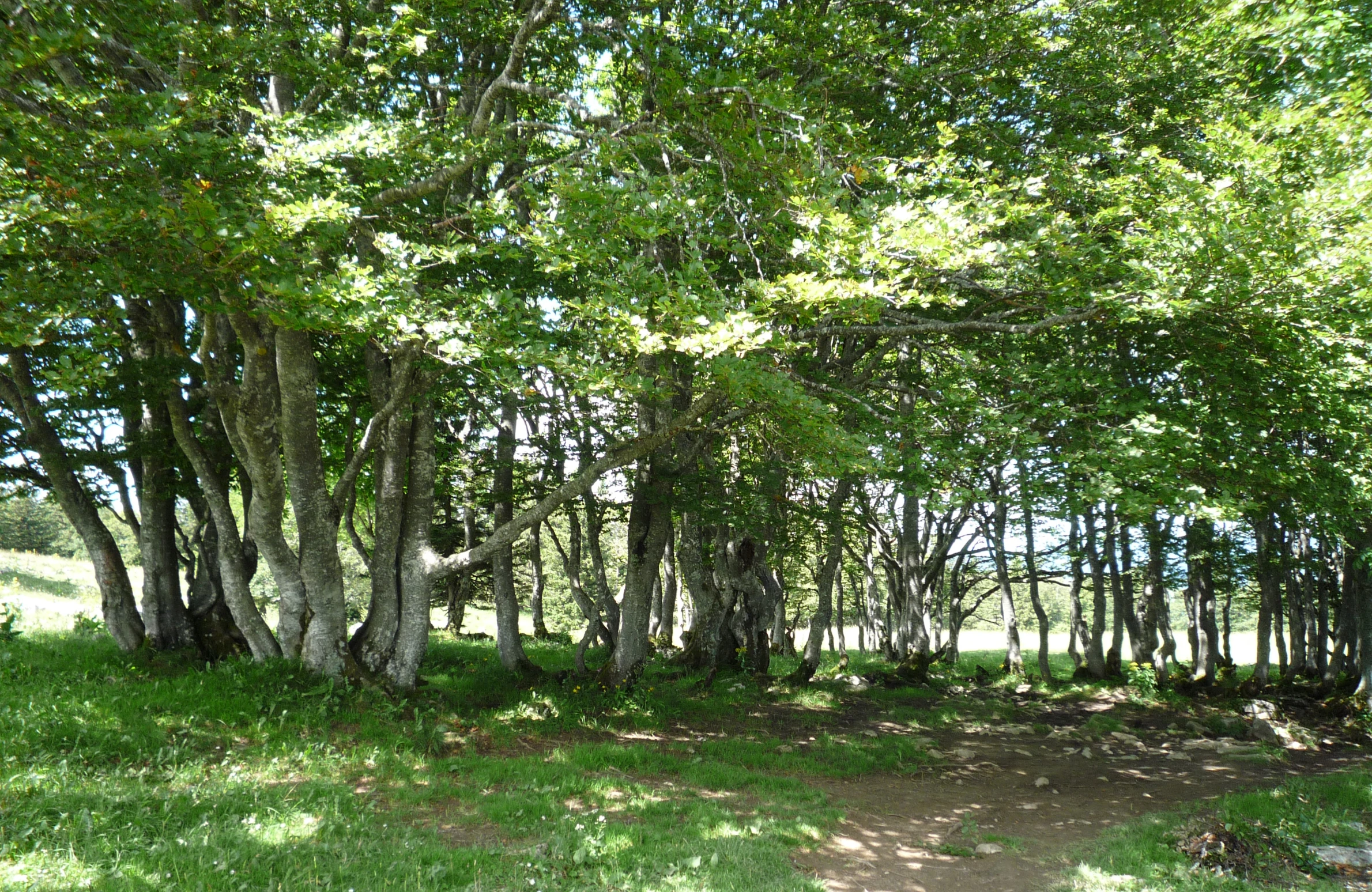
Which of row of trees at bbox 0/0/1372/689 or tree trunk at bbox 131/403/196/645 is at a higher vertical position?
row of trees at bbox 0/0/1372/689

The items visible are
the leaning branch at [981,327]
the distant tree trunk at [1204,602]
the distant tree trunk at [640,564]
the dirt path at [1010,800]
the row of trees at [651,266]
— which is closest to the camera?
the dirt path at [1010,800]

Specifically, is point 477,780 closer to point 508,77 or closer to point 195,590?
point 195,590

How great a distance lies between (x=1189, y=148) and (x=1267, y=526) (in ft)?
35.2

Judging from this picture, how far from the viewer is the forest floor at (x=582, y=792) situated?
205 inches

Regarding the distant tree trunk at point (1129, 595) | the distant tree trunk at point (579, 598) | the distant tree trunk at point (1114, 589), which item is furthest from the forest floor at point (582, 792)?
the distant tree trunk at point (1129, 595)

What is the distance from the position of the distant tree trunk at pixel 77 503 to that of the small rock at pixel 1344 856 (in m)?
13.5

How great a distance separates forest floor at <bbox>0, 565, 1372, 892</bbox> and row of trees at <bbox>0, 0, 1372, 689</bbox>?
142 centimetres

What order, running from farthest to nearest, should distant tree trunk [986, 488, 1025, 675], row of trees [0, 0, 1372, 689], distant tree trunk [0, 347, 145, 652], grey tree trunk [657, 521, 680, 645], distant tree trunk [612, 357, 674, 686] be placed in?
distant tree trunk [986, 488, 1025, 675] < grey tree trunk [657, 521, 680, 645] < distant tree trunk [612, 357, 674, 686] < distant tree trunk [0, 347, 145, 652] < row of trees [0, 0, 1372, 689]

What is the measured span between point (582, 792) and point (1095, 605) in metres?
16.3

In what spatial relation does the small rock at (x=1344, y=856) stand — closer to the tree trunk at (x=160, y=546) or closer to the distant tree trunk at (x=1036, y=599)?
the distant tree trunk at (x=1036, y=599)

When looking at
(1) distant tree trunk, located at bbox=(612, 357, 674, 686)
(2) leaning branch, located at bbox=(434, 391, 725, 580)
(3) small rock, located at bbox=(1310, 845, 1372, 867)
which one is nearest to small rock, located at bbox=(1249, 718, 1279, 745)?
(3) small rock, located at bbox=(1310, 845, 1372, 867)

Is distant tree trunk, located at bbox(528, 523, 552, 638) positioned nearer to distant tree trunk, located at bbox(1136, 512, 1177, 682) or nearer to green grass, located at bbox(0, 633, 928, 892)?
green grass, located at bbox(0, 633, 928, 892)

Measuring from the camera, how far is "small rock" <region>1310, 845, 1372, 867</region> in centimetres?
625

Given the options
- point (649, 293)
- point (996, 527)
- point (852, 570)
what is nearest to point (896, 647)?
point (852, 570)
